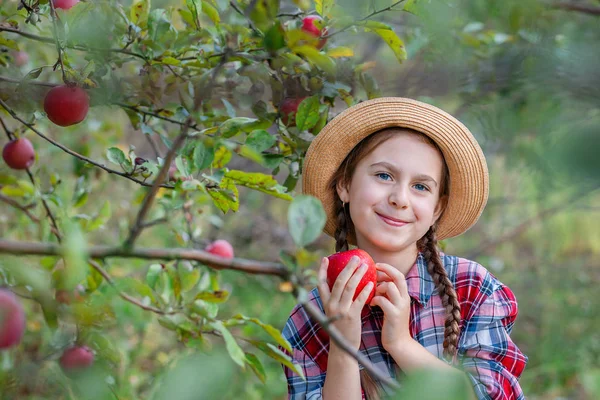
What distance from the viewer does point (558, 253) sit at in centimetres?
400

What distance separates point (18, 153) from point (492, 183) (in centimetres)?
→ 305

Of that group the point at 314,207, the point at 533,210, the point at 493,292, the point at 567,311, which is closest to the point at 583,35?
the point at 314,207

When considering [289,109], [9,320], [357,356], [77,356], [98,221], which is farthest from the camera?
[98,221]

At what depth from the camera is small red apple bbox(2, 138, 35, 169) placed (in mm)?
1240

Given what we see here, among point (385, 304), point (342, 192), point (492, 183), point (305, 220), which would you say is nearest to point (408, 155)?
point (342, 192)

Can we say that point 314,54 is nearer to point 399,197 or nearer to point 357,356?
point 357,356

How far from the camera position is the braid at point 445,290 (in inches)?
41.3

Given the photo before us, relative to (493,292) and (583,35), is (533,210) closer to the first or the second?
(493,292)

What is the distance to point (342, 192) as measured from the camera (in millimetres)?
1199

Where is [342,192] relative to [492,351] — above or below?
above

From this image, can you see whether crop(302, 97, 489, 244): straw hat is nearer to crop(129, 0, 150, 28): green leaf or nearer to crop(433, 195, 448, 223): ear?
crop(433, 195, 448, 223): ear

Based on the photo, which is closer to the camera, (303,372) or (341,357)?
(341,357)

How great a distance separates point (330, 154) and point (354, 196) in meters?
0.10

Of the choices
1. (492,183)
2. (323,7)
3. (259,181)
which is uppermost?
(323,7)
